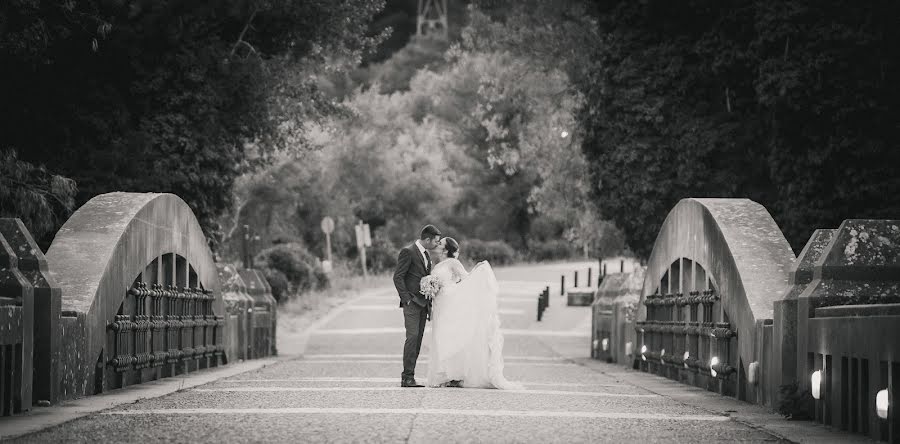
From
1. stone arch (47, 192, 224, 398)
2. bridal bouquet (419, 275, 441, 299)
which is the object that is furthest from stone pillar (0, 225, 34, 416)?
bridal bouquet (419, 275, 441, 299)

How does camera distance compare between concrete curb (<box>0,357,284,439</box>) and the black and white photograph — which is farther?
the black and white photograph

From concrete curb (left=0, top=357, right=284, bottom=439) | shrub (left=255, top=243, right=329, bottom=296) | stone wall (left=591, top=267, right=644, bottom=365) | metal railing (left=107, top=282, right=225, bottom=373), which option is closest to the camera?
concrete curb (left=0, top=357, right=284, bottom=439)

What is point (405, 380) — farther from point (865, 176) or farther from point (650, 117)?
point (650, 117)

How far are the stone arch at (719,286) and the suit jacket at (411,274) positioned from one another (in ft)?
9.96

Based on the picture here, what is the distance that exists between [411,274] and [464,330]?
87cm

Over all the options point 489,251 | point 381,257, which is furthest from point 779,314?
point 489,251

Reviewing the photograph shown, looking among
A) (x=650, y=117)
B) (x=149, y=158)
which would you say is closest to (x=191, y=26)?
(x=149, y=158)

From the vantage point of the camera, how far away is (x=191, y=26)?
24922 mm

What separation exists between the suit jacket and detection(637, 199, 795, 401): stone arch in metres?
3.04

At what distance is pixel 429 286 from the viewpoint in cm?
1591

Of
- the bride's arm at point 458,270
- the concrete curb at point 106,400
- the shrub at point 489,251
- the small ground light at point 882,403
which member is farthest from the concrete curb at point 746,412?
the shrub at point 489,251

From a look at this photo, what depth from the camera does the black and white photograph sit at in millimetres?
11078

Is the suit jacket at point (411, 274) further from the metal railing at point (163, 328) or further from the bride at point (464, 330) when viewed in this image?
the metal railing at point (163, 328)

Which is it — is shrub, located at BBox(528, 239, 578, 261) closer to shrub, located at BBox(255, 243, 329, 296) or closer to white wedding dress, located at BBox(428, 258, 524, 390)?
shrub, located at BBox(255, 243, 329, 296)
